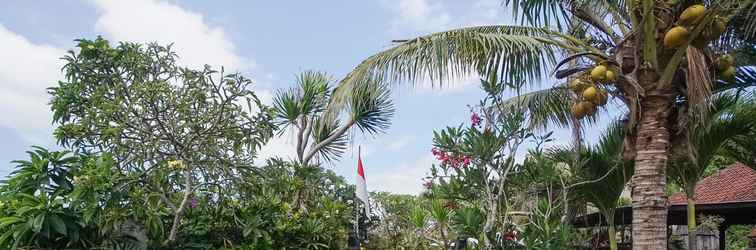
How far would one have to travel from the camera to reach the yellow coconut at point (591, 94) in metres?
5.70

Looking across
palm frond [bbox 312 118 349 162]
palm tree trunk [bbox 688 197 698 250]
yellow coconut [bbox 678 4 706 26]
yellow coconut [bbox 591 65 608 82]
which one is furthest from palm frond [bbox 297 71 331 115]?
yellow coconut [bbox 678 4 706 26]

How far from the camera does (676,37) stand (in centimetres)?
535

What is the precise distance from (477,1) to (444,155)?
1.60m

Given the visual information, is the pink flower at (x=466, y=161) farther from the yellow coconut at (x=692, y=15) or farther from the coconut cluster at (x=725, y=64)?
the coconut cluster at (x=725, y=64)

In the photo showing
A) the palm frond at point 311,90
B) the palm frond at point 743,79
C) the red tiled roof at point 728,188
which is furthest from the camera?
the red tiled roof at point 728,188

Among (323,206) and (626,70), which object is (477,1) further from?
(323,206)

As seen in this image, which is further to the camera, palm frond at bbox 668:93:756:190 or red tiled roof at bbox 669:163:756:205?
red tiled roof at bbox 669:163:756:205

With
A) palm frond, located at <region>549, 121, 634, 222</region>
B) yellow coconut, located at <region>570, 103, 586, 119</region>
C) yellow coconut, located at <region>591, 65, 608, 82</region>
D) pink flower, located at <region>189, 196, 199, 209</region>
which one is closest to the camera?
yellow coconut, located at <region>591, 65, 608, 82</region>

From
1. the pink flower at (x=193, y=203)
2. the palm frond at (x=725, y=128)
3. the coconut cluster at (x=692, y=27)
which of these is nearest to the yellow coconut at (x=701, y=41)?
the coconut cluster at (x=692, y=27)

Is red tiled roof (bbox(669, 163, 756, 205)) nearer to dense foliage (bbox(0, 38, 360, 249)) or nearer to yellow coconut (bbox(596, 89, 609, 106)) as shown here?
yellow coconut (bbox(596, 89, 609, 106))

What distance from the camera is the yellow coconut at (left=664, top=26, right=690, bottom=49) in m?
5.34

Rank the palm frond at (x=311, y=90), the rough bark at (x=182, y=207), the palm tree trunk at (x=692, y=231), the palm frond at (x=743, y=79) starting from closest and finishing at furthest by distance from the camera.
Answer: the rough bark at (x=182, y=207)
the palm frond at (x=743, y=79)
the palm tree trunk at (x=692, y=231)
the palm frond at (x=311, y=90)

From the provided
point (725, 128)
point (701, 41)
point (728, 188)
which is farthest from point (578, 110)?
point (728, 188)

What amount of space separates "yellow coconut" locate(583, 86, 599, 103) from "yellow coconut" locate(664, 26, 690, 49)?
0.64 metres
